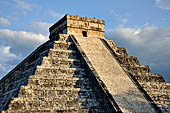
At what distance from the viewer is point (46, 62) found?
681 inches

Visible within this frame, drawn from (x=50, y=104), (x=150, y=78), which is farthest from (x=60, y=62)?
(x=150, y=78)

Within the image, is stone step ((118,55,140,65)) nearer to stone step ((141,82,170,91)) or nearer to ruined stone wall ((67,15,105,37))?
stone step ((141,82,170,91))

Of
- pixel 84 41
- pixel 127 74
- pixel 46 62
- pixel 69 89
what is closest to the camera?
pixel 69 89

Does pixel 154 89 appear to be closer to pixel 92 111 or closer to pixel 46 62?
pixel 92 111

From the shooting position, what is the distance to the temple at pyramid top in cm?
2308

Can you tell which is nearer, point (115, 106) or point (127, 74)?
point (115, 106)

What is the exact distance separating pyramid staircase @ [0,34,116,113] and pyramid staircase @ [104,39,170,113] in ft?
13.1

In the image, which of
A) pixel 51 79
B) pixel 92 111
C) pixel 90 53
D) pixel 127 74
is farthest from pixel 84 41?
pixel 92 111

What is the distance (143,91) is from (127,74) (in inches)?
72.7

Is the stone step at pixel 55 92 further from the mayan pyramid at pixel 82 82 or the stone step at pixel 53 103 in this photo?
the stone step at pixel 53 103

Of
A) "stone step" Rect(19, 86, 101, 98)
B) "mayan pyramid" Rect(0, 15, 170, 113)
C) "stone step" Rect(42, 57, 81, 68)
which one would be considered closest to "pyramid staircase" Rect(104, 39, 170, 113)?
"mayan pyramid" Rect(0, 15, 170, 113)

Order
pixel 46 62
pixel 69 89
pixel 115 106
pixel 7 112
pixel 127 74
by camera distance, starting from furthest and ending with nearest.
→ pixel 127 74, pixel 46 62, pixel 69 89, pixel 115 106, pixel 7 112

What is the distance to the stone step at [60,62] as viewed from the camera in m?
17.3

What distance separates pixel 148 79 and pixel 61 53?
23.4 ft
